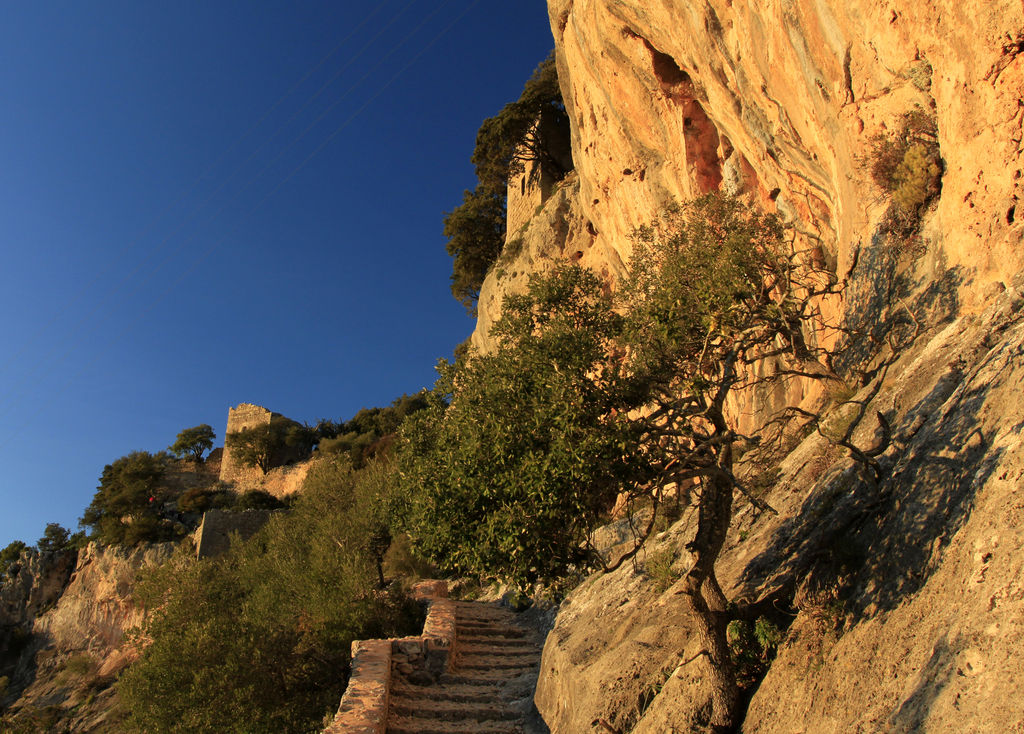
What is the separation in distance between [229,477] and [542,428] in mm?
44904

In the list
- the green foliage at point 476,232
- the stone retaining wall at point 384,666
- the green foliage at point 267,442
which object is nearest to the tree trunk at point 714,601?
the stone retaining wall at point 384,666

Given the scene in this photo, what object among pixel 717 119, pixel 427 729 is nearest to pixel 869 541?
pixel 427 729

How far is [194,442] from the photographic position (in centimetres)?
5103

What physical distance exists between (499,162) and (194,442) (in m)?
35.0

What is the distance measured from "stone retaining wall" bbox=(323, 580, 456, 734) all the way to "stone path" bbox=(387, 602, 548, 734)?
0.66 feet

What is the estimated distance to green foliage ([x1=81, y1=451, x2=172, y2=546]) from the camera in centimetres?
3506

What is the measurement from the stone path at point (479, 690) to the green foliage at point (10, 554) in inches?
1529

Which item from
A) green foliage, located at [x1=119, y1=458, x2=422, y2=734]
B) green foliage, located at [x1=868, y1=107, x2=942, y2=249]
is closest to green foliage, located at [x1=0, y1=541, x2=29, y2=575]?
green foliage, located at [x1=119, y1=458, x2=422, y2=734]

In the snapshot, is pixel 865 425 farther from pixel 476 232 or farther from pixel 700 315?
pixel 476 232

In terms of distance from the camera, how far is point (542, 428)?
19.3 feet

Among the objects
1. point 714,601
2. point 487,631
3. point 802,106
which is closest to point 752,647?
point 714,601

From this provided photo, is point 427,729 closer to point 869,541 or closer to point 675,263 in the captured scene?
point 869,541

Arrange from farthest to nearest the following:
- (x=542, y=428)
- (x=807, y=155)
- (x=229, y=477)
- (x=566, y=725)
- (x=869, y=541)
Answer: (x=229, y=477), (x=807, y=155), (x=566, y=725), (x=542, y=428), (x=869, y=541)

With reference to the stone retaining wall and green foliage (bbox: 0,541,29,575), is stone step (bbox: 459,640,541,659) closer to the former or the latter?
the stone retaining wall
